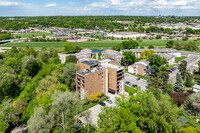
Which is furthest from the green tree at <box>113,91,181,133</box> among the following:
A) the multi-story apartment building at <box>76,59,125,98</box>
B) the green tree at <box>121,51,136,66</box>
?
the green tree at <box>121,51,136,66</box>

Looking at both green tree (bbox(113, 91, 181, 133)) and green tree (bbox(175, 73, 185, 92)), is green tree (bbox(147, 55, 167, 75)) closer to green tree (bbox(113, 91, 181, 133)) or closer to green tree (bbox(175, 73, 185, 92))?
green tree (bbox(175, 73, 185, 92))

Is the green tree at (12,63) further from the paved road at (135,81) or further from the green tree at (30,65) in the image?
the paved road at (135,81)

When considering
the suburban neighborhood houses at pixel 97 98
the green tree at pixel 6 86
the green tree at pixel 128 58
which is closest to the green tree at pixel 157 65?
the suburban neighborhood houses at pixel 97 98

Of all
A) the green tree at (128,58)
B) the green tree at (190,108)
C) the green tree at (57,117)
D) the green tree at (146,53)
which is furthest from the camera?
the green tree at (146,53)

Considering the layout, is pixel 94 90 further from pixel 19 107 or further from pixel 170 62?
pixel 170 62

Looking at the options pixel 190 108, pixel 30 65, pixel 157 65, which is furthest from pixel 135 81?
pixel 30 65

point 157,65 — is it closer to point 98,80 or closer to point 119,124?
point 98,80
